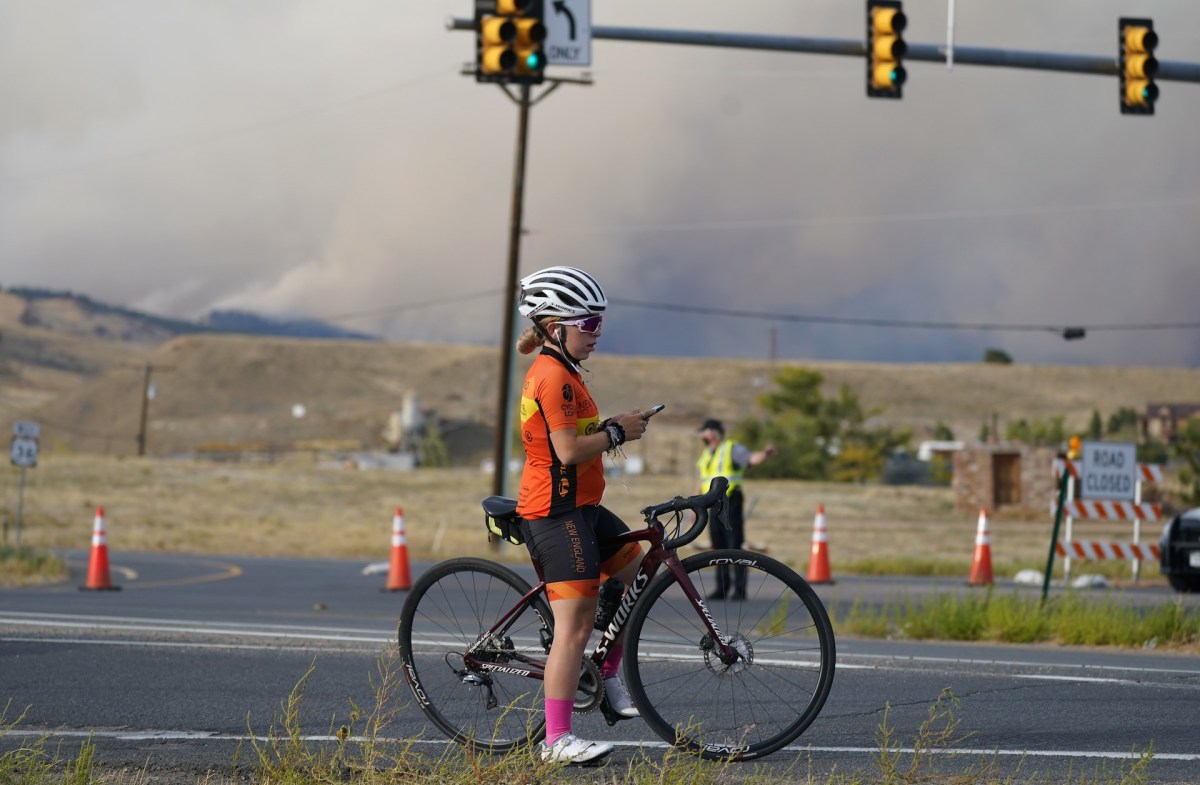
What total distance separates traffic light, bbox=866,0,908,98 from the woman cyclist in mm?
12182

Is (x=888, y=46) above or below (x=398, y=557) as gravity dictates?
above

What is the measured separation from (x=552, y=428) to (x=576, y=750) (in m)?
1.24

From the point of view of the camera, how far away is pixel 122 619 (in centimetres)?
1408

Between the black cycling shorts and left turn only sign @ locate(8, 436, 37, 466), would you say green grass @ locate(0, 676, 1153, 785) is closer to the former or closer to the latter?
the black cycling shorts

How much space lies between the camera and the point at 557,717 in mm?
6078

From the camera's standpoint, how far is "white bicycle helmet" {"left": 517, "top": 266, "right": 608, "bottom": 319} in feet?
20.1

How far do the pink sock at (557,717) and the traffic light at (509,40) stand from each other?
1173cm

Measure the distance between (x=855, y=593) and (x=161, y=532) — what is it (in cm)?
3055

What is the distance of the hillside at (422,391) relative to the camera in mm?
133750

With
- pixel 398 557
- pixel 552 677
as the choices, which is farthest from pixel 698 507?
pixel 398 557

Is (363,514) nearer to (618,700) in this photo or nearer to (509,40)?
(509,40)

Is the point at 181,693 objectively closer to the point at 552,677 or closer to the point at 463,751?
the point at 463,751

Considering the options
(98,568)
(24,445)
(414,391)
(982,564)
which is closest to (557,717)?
(98,568)

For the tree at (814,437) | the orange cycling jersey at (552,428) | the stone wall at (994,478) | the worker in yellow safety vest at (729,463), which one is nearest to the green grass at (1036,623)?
the worker in yellow safety vest at (729,463)
